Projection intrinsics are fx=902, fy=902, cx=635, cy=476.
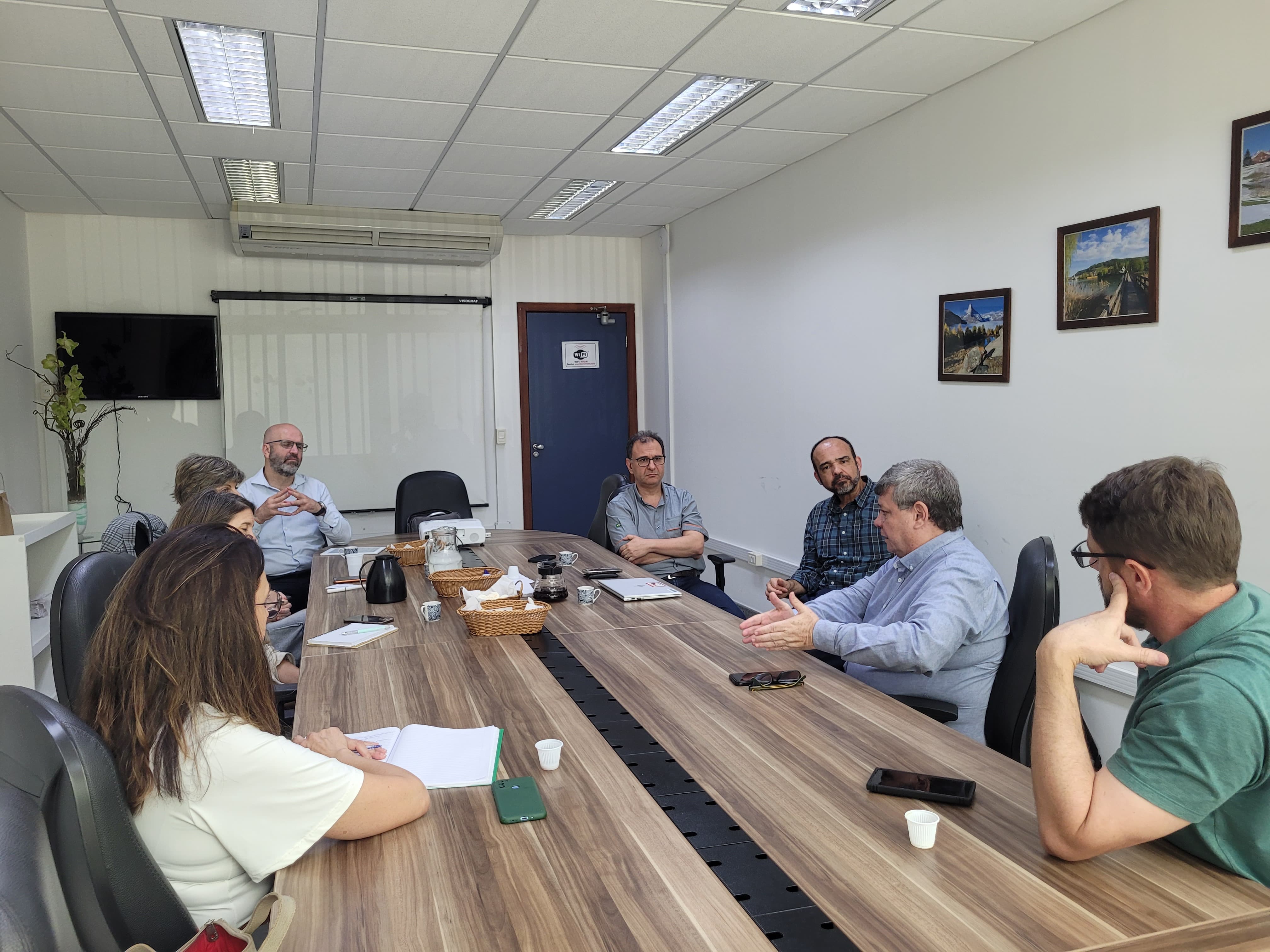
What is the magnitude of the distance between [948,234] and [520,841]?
3.48 metres

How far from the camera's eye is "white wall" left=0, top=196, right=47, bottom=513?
521 cm

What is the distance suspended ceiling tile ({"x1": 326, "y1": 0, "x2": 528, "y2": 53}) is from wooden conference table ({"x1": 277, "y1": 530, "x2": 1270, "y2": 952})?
7.28ft

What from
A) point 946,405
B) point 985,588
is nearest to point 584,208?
point 946,405

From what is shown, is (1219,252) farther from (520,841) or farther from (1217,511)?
(520,841)

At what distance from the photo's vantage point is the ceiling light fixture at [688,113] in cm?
387

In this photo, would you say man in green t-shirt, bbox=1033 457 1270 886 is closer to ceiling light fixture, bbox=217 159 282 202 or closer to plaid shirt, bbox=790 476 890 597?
plaid shirt, bbox=790 476 890 597

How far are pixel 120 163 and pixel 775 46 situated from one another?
3.52m

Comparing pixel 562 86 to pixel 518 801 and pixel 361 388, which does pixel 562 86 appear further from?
pixel 361 388

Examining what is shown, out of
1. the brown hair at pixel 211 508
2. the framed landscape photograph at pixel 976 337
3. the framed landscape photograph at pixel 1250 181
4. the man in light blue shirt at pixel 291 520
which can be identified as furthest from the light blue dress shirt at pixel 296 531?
the framed landscape photograph at pixel 1250 181

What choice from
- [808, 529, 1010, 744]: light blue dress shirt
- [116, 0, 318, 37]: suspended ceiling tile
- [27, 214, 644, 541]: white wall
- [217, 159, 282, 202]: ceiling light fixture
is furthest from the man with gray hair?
[27, 214, 644, 541]: white wall

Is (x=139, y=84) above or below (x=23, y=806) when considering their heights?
above

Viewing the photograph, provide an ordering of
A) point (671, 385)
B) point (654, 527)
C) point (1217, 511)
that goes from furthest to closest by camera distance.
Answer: point (671, 385) → point (654, 527) → point (1217, 511)

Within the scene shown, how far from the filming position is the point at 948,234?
4.02m

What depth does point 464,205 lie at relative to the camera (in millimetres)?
5953
